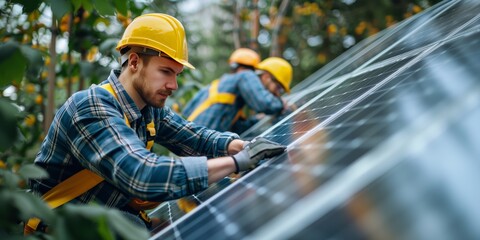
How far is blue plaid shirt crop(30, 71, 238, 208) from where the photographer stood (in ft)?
6.46

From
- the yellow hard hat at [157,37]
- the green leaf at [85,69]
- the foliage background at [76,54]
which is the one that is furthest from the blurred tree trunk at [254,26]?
the yellow hard hat at [157,37]

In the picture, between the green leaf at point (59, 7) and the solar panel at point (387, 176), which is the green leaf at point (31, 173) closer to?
the solar panel at point (387, 176)

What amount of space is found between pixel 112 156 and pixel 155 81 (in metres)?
0.63

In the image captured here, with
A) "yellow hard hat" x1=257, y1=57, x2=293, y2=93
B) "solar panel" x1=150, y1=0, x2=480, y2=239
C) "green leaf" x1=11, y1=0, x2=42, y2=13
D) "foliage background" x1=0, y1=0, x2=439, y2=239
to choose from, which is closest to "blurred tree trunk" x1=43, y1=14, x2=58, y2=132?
"foliage background" x1=0, y1=0, x2=439, y2=239

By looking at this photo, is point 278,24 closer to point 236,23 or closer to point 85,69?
point 236,23

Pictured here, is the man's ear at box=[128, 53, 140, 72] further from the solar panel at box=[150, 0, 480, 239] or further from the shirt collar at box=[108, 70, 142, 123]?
the solar panel at box=[150, 0, 480, 239]

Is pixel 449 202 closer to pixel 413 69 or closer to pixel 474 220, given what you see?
pixel 474 220

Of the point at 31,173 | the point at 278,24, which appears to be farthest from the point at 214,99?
the point at 31,173

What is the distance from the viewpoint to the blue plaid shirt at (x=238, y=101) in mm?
4820

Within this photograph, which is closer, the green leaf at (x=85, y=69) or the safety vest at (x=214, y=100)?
the green leaf at (x=85, y=69)

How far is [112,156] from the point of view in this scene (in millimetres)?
2006

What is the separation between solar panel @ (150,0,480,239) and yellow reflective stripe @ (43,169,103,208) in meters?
0.62

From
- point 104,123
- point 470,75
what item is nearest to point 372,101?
point 470,75

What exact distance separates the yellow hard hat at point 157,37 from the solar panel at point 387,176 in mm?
989
